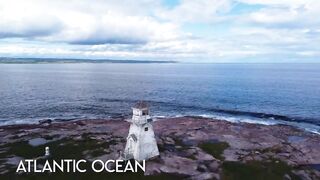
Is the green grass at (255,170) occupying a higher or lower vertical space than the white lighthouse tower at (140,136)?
lower

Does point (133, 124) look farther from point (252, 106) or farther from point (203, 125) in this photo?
point (252, 106)

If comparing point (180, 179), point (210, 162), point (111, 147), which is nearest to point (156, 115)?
point (111, 147)

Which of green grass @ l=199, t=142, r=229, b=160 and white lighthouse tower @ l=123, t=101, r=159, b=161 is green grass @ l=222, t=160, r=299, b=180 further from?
white lighthouse tower @ l=123, t=101, r=159, b=161

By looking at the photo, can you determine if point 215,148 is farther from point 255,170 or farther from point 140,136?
point 140,136

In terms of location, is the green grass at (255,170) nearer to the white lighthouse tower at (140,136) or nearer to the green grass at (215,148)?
the green grass at (215,148)

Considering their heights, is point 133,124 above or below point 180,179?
above

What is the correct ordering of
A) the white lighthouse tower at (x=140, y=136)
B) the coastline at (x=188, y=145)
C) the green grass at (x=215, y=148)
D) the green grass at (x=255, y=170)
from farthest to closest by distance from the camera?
the green grass at (x=215, y=148) < the coastline at (x=188, y=145) < the white lighthouse tower at (x=140, y=136) < the green grass at (x=255, y=170)

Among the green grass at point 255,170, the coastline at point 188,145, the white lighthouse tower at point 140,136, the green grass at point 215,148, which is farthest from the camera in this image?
the green grass at point 215,148

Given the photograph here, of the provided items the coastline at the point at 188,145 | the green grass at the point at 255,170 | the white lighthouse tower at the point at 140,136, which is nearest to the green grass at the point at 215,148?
the coastline at the point at 188,145
